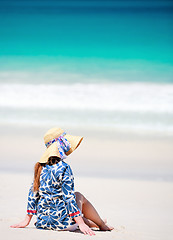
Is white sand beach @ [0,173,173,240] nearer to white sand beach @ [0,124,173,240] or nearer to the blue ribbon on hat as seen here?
white sand beach @ [0,124,173,240]

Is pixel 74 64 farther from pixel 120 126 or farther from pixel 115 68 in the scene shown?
pixel 120 126

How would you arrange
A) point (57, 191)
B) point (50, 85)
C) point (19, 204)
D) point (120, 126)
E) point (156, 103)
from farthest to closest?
1. point (50, 85)
2. point (156, 103)
3. point (120, 126)
4. point (19, 204)
5. point (57, 191)

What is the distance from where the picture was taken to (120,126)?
48.5 ft

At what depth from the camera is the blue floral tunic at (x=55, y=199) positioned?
3.30 metres

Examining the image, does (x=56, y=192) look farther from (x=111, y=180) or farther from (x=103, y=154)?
(x=103, y=154)

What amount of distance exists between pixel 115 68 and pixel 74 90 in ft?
6.89

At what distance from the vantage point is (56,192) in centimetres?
336

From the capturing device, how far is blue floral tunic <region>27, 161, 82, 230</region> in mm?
3303

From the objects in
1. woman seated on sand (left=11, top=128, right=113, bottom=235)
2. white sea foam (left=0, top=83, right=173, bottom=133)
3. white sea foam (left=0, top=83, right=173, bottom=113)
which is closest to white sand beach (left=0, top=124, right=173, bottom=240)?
woman seated on sand (left=11, top=128, right=113, bottom=235)

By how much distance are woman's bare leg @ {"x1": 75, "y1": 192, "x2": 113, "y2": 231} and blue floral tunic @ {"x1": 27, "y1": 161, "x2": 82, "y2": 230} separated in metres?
0.14

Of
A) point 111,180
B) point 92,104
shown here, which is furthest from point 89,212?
point 92,104

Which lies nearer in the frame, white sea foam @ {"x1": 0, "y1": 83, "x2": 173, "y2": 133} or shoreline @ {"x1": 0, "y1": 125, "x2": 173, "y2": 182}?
shoreline @ {"x1": 0, "y1": 125, "x2": 173, "y2": 182}

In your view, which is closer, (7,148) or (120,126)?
(7,148)

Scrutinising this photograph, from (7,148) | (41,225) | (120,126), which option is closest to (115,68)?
(120,126)
